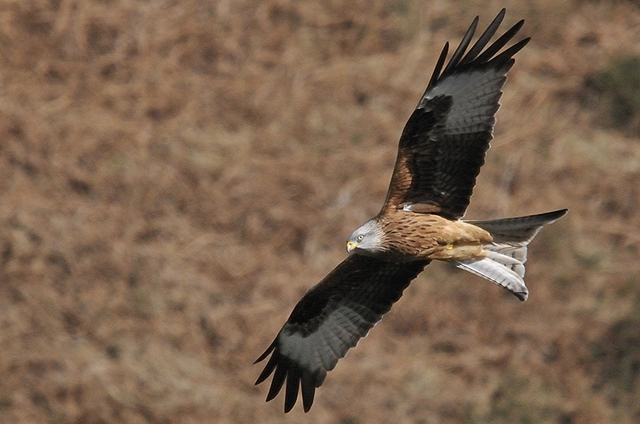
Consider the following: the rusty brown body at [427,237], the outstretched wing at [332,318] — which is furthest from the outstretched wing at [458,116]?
the outstretched wing at [332,318]

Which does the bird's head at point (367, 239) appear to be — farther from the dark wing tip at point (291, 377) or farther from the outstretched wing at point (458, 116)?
the dark wing tip at point (291, 377)

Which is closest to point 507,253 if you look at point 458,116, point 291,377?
point 458,116

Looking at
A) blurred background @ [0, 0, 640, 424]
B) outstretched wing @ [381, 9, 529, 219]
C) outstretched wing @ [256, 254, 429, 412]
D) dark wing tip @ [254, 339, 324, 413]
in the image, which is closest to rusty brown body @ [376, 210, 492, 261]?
outstretched wing @ [381, 9, 529, 219]

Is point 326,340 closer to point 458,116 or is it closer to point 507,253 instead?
point 507,253

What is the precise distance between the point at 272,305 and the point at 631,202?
4.76 meters

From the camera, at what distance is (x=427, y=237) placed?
660 cm

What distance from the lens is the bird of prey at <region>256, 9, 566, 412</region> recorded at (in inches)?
256

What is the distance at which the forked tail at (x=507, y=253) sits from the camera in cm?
677

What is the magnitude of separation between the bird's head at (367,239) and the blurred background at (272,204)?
5.15 meters

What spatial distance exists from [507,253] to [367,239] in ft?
3.41

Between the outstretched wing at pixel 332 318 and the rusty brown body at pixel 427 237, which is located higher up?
the rusty brown body at pixel 427 237

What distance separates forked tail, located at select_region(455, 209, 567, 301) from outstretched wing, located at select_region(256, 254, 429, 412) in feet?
1.51

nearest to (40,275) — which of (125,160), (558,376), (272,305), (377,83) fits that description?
(125,160)

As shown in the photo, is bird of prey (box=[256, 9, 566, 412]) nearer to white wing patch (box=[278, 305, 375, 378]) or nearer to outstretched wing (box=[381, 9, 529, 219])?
outstretched wing (box=[381, 9, 529, 219])
